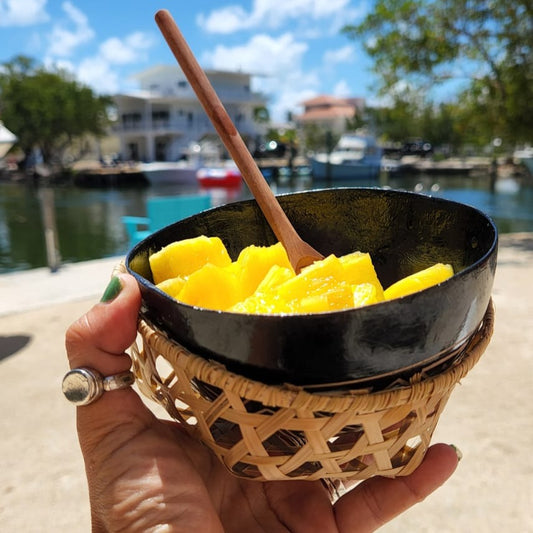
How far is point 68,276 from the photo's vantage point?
593 centimetres

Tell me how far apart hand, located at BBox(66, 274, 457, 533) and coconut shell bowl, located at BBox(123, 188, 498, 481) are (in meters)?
0.06

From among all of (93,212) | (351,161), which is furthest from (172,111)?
(93,212)

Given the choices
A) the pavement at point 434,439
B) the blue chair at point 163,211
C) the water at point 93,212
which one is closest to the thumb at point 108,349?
the pavement at point 434,439

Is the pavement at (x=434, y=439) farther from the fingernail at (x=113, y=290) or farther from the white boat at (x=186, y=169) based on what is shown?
the white boat at (x=186, y=169)

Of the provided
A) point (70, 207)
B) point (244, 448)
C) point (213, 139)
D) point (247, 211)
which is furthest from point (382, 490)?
point (213, 139)

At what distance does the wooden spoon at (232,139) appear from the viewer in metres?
1.18

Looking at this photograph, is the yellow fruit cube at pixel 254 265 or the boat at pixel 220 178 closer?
the yellow fruit cube at pixel 254 265

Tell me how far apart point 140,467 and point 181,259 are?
43 centimetres

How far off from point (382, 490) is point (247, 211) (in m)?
0.77

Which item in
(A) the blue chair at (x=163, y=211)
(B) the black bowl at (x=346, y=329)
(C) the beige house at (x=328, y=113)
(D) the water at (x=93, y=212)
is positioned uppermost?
(C) the beige house at (x=328, y=113)

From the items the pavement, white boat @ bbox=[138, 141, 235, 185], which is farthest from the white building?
the pavement

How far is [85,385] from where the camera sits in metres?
1.01

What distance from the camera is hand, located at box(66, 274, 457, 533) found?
100 centimetres

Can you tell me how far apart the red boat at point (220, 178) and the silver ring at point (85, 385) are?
29318 mm
